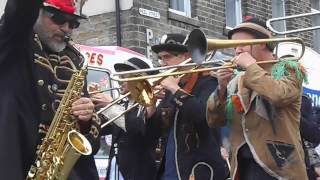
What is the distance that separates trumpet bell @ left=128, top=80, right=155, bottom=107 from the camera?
5.02 metres

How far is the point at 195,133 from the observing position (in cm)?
501

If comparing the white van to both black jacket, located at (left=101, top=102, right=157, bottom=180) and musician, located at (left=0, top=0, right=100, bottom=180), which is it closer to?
black jacket, located at (left=101, top=102, right=157, bottom=180)

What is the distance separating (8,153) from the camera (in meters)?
3.55

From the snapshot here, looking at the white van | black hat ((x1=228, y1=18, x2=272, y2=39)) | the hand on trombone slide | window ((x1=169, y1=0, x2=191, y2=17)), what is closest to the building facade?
window ((x1=169, y1=0, x2=191, y2=17))

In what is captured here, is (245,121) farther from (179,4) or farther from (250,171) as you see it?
(179,4)

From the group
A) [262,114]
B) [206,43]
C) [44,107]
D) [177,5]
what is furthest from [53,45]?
[177,5]

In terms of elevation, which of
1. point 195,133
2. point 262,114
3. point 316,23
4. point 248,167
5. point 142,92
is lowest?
point 248,167

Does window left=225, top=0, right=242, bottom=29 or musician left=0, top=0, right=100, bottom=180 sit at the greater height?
window left=225, top=0, right=242, bottom=29

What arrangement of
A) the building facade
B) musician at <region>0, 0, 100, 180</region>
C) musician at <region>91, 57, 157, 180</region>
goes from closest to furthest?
musician at <region>0, 0, 100, 180</region> < musician at <region>91, 57, 157, 180</region> < the building facade

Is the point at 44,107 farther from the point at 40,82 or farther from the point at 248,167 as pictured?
the point at 248,167

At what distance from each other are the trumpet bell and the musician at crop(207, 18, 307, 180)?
525 mm

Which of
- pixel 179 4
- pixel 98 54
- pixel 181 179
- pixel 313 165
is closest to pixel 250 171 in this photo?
pixel 181 179

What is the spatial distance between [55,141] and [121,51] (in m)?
4.74

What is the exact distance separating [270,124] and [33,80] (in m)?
1.51
